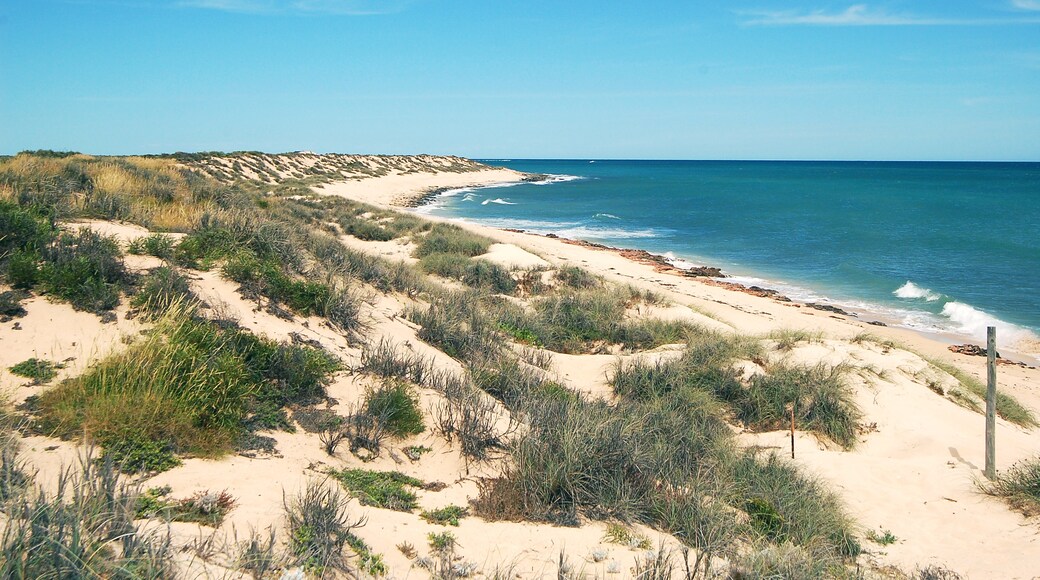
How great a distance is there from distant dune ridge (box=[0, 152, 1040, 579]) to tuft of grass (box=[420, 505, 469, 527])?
0.02 meters

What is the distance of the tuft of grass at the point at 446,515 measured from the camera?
5084mm

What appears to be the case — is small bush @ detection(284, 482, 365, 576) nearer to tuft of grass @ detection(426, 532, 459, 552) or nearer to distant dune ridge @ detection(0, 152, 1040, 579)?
distant dune ridge @ detection(0, 152, 1040, 579)

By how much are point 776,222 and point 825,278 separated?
1969 centimetres

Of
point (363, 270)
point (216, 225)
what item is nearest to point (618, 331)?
point (363, 270)

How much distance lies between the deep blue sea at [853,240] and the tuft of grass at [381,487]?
1738 centimetres

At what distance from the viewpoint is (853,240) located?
34.2 m

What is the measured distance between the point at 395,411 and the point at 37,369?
329 cm

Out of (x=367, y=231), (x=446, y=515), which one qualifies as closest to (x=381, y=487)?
(x=446, y=515)

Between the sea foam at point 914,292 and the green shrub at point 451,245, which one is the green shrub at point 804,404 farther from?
the sea foam at point 914,292

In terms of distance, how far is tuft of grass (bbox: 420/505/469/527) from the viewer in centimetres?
508

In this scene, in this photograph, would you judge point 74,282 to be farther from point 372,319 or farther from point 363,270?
point 363,270

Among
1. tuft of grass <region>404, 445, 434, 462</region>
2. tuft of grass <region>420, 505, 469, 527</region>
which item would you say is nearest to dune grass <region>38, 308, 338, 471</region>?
tuft of grass <region>404, 445, 434, 462</region>

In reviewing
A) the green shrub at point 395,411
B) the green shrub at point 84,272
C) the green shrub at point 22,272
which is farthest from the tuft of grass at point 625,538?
the green shrub at point 22,272

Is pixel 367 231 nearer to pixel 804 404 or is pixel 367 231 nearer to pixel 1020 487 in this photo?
pixel 804 404
